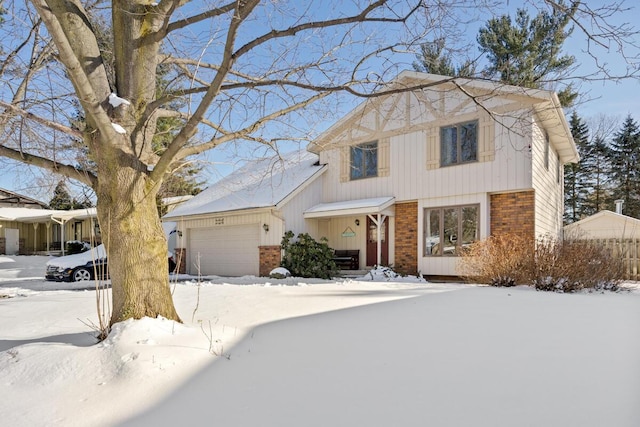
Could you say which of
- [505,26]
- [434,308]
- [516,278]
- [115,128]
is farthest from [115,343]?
[505,26]

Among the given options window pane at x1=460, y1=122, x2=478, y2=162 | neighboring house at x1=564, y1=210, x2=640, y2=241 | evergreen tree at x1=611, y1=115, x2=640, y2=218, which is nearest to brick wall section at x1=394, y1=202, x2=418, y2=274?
window pane at x1=460, y1=122, x2=478, y2=162

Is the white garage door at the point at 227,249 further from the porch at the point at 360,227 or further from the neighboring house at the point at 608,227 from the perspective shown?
the neighboring house at the point at 608,227

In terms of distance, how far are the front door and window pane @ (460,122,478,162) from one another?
3.37 metres

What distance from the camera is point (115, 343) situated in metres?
3.68

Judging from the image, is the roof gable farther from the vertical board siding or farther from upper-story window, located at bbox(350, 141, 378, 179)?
the vertical board siding

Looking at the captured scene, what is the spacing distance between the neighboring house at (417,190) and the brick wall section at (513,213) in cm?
3

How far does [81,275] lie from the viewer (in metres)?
14.0

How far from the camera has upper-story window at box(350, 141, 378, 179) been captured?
14672 mm

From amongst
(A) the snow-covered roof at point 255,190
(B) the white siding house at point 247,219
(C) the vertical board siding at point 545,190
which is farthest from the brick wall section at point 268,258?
(C) the vertical board siding at point 545,190

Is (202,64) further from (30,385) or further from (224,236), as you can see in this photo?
(224,236)

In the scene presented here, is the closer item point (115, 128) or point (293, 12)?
point (115, 128)

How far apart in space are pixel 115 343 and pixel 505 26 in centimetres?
2096

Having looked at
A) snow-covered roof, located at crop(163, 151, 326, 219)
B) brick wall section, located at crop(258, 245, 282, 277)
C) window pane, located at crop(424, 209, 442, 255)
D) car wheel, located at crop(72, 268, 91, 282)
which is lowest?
Answer: car wheel, located at crop(72, 268, 91, 282)

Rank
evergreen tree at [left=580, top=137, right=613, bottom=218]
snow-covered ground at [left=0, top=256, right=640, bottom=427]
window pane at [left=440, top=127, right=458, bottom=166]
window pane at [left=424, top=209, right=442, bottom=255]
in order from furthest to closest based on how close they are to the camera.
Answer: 1. evergreen tree at [left=580, top=137, right=613, bottom=218]
2. window pane at [left=424, top=209, right=442, bottom=255]
3. window pane at [left=440, top=127, right=458, bottom=166]
4. snow-covered ground at [left=0, top=256, right=640, bottom=427]
